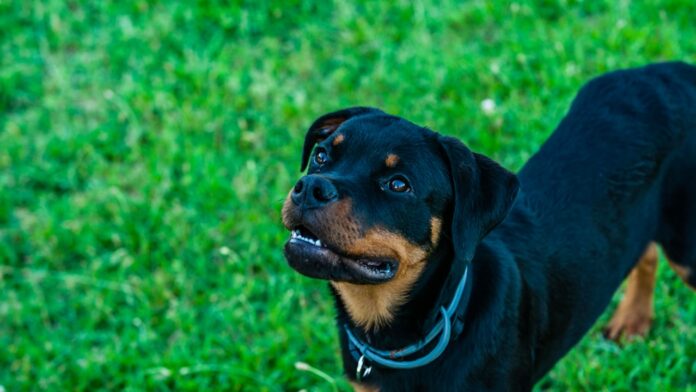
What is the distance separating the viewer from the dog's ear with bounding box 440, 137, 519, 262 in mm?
3006

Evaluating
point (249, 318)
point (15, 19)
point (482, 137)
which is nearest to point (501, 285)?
point (249, 318)

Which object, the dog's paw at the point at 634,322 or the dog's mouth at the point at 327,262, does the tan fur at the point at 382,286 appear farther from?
the dog's paw at the point at 634,322

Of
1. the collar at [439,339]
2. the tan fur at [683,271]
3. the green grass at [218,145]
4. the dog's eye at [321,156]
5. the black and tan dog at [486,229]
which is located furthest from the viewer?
the green grass at [218,145]

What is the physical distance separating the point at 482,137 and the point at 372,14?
5.60 feet

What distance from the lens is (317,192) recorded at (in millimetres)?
2855

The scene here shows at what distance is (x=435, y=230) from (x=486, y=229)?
0.62ft

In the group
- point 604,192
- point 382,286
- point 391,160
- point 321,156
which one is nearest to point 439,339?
point 382,286

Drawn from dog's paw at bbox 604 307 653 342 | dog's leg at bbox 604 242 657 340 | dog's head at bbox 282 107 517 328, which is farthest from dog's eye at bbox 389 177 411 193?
dog's paw at bbox 604 307 653 342

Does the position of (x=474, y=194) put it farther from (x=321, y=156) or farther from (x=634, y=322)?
(x=634, y=322)

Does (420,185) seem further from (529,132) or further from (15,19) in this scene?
(15,19)

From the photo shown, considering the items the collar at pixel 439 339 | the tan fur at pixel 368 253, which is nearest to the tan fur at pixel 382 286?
the tan fur at pixel 368 253

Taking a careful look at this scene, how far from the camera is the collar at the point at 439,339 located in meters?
3.11

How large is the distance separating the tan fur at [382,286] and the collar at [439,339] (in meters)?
0.12

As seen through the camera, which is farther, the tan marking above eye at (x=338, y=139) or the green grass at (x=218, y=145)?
the green grass at (x=218, y=145)
